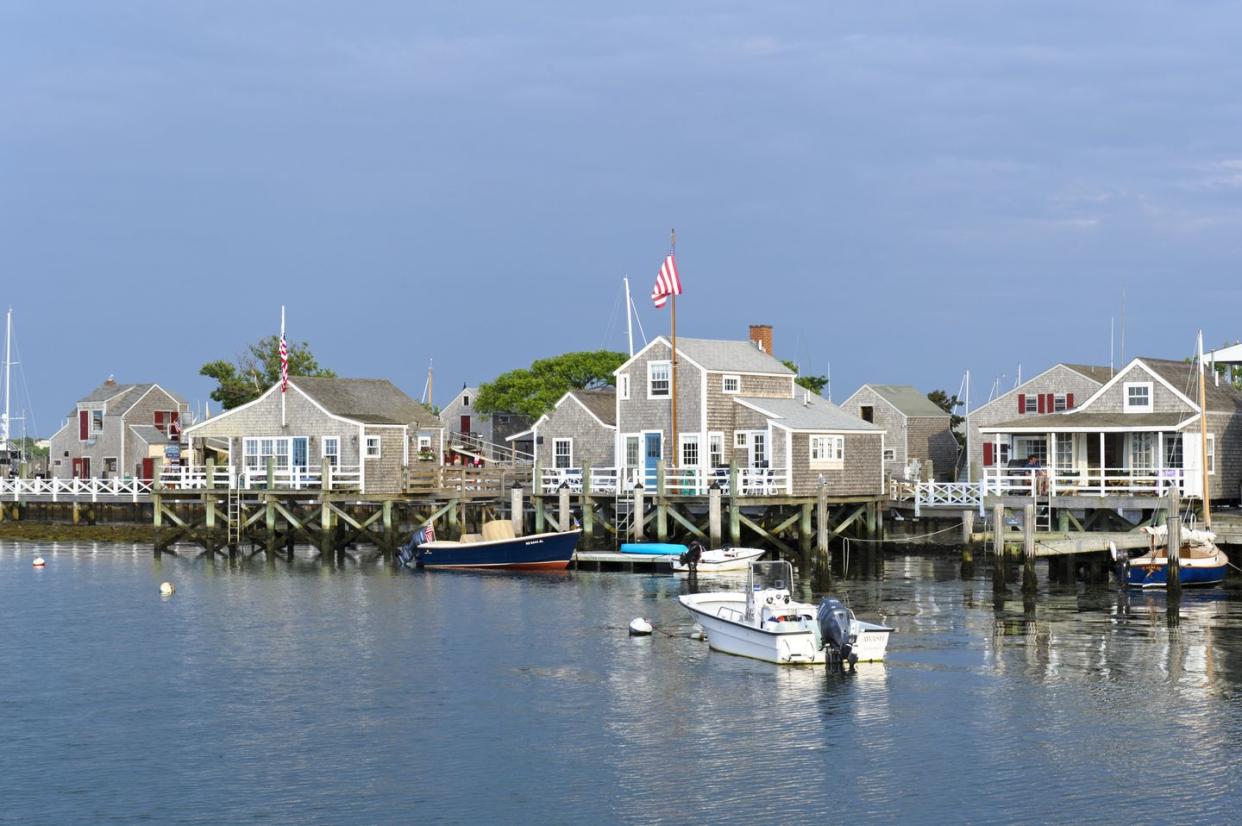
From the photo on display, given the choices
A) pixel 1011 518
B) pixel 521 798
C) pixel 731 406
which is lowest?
pixel 521 798

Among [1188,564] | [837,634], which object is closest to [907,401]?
[1188,564]

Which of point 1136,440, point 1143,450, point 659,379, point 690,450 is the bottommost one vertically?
point 1143,450

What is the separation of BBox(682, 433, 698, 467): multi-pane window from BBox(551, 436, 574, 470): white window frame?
8.12 metres

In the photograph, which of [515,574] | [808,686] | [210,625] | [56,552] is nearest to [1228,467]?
[515,574]

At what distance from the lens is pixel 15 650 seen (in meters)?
41.4

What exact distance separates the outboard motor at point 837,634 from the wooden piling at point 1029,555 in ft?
43.0

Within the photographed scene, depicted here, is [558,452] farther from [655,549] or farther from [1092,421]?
[1092,421]

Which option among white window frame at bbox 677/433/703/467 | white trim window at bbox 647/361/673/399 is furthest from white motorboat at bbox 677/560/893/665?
white trim window at bbox 647/361/673/399

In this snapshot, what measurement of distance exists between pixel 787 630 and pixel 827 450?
26601 mm

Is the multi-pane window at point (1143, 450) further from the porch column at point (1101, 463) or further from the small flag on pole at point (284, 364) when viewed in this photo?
the small flag on pole at point (284, 364)

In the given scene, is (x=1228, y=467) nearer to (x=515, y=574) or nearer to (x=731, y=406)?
(x=731, y=406)

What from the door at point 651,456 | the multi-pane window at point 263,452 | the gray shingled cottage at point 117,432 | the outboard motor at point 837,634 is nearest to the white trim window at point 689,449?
the door at point 651,456

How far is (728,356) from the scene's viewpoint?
65.3 meters

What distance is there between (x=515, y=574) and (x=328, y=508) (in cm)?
1086
